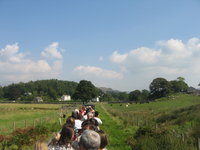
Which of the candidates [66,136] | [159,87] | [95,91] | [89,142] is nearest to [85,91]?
[95,91]

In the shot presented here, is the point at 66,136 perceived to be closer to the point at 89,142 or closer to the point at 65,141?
the point at 65,141

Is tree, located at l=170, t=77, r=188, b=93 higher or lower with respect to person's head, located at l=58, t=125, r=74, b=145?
higher

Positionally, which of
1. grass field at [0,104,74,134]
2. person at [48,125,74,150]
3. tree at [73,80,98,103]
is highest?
tree at [73,80,98,103]

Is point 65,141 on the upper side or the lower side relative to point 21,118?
upper

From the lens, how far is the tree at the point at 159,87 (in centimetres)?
11689

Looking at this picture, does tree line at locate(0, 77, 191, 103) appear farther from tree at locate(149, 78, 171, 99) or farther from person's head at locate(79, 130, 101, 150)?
person's head at locate(79, 130, 101, 150)

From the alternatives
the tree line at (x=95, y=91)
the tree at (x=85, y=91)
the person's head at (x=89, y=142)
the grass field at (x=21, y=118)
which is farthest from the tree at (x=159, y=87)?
the person's head at (x=89, y=142)

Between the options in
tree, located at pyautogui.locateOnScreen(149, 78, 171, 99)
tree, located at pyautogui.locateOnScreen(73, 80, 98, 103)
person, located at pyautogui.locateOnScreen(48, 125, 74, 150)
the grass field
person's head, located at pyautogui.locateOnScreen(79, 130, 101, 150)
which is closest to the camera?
person's head, located at pyautogui.locateOnScreen(79, 130, 101, 150)

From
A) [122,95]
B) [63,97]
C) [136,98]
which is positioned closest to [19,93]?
[63,97]

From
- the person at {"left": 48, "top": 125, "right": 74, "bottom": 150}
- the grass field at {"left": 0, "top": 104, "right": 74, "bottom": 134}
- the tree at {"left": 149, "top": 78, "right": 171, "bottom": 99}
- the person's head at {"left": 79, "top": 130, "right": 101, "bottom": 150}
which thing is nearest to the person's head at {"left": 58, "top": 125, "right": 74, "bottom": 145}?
the person at {"left": 48, "top": 125, "right": 74, "bottom": 150}

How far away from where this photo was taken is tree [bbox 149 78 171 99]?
11689 centimetres

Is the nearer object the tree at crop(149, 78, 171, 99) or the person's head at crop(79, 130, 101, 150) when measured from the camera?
the person's head at crop(79, 130, 101, 150)

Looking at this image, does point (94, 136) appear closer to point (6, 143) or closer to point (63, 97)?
point (6, 143)

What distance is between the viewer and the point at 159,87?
119062 millimetres
